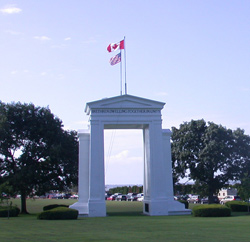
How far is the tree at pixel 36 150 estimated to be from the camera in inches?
1518

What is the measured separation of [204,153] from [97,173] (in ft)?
64.1

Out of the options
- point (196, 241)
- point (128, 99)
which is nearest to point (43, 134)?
point (128, 99)

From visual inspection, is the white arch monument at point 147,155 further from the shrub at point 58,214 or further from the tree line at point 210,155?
the tree line at point 210,155

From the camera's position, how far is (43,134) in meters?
40.1

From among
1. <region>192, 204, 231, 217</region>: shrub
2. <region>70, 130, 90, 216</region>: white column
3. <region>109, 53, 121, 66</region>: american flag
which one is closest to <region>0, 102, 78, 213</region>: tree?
<region>70, 130, 90, 216</region>: white column

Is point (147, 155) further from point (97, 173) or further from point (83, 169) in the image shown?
point (83, 169)

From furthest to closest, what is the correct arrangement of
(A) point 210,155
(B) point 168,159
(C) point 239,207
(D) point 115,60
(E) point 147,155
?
(A) point 210,155 → (C) point 239,207 → (D) point 115,60 → (B) point 168,159 → (E) point 147,155

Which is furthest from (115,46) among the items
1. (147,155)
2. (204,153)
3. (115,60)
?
(204,153)

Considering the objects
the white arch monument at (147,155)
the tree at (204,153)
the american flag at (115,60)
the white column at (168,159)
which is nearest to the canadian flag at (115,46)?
the american flag at (115,60)

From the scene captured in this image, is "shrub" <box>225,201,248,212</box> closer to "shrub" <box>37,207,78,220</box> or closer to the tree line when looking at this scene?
the tree line

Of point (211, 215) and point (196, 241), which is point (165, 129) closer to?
point (211, 215)

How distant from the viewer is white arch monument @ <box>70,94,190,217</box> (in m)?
32.2

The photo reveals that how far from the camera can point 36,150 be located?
128 ft

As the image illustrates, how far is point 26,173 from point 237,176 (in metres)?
25.9
